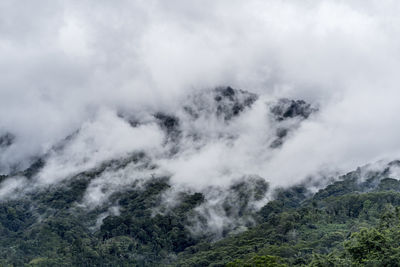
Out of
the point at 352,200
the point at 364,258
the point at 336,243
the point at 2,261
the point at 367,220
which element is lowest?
the point at 364,258

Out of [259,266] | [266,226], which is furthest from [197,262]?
[259,266]

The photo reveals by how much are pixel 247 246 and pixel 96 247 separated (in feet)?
207

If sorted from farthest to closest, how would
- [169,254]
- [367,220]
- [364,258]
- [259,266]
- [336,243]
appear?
[169,254], [367,220], [336,243], [259,266], [364,258]

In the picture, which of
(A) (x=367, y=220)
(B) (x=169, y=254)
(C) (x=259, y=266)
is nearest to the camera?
(C) (x=259, y=266)

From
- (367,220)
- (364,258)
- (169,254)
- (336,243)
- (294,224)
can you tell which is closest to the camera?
(364,258)

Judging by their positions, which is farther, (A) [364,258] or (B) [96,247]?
(B) [96,247]

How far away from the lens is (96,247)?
184 meters

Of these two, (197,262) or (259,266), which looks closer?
(259,266)

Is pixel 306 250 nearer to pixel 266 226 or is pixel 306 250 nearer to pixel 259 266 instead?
pixel 266 226

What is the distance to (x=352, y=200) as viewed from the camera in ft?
565

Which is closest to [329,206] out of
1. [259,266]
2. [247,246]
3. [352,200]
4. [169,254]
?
[352,200]

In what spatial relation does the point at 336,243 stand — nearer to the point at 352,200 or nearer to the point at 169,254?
the point at 352,200

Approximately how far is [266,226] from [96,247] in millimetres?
66958

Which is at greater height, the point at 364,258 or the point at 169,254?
the point at 169,254
